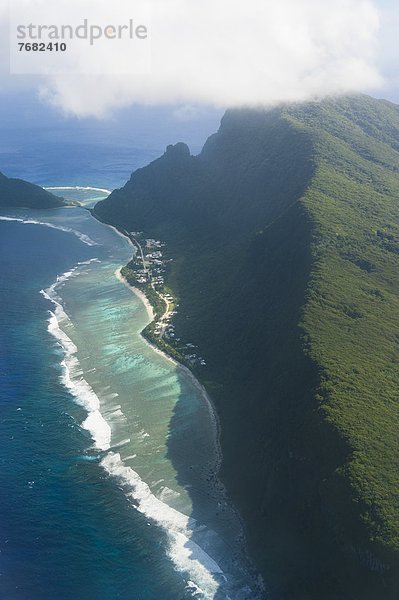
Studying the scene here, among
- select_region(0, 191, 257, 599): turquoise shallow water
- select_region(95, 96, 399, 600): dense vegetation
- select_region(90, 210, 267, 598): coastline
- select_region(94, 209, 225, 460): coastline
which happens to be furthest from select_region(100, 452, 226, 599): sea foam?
select_region(94, 209, 225, 460): coastline

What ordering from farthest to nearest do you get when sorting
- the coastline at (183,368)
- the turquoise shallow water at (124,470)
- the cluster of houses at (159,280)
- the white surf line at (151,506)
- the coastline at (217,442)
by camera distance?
the cluster of houses at (159,280)
the coastline at (183,368)
the coastline at (217,442)
the white surf line at (151,506)
the turquoise shallow water at (124,470)

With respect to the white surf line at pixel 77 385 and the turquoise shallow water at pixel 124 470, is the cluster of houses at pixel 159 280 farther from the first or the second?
the white surf line at pixel 77 385

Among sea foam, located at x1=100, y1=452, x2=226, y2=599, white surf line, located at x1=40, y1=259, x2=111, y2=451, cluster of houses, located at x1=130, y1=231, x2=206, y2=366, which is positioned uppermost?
cluster of houses, located at x1=130, y1=231, x2=206, y2=366

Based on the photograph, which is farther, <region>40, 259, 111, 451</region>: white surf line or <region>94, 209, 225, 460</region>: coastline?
<region>40, 259, 111, 451</region>: white surf line

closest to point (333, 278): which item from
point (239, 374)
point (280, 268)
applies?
point (280, 268)

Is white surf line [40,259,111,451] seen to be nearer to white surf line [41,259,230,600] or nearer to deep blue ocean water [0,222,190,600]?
white surf line [41,259,230,600]

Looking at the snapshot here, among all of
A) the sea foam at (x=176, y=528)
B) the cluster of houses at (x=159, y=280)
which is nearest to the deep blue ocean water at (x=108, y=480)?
the sea foam at (x=176, y=528)

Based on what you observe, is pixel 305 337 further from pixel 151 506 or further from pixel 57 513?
pixel 57 513

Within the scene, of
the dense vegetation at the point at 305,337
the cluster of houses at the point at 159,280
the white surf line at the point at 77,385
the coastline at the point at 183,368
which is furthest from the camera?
the cluster of houses at the point at 159,280
